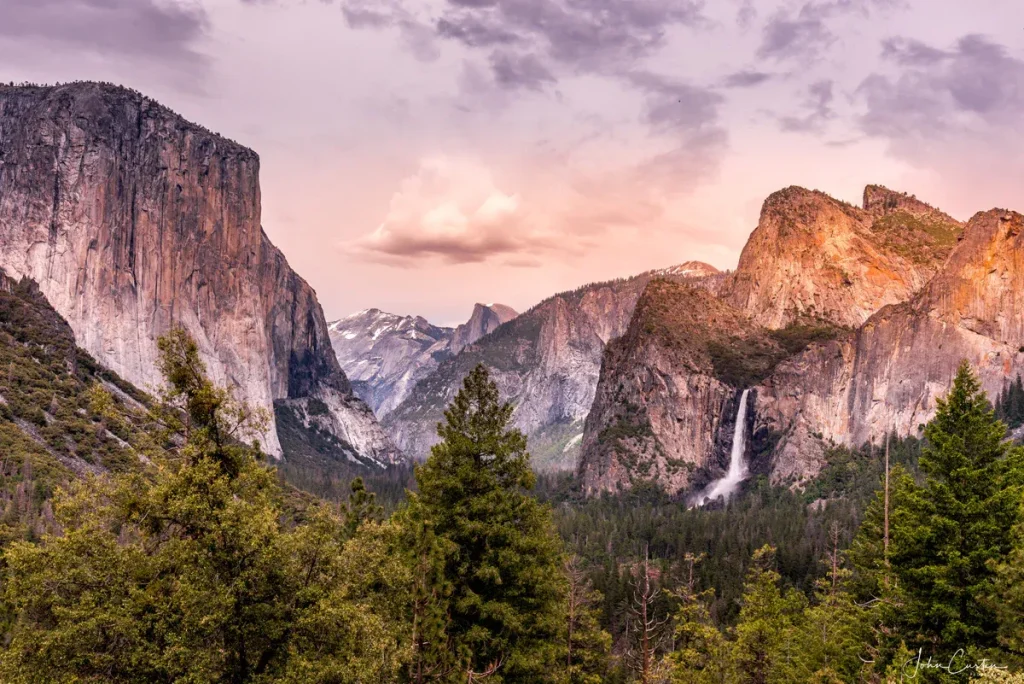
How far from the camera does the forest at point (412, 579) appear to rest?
19328mm

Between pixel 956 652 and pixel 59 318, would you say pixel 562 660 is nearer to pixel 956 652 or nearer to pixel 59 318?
pixel 956 652

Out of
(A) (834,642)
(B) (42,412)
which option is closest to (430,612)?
(A) (834,642)

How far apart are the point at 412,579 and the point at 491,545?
411 cm

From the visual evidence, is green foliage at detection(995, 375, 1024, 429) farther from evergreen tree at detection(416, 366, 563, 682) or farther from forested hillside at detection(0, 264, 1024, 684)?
evergreen tree at detection(416, 366, 563, 682)

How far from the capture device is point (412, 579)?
26359mm

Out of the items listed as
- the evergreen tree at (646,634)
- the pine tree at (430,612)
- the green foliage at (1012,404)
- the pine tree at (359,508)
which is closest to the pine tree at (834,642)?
the evergreen tree at (646,634)

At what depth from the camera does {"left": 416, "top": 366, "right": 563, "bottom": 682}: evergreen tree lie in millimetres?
28359

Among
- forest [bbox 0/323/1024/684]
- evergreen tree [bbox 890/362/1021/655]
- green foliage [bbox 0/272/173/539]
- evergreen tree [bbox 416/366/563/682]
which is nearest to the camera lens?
forest [bbox 0/323/1024/684]

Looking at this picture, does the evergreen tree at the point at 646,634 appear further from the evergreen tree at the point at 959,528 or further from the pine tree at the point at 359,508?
the pine tree at the point at 359,508

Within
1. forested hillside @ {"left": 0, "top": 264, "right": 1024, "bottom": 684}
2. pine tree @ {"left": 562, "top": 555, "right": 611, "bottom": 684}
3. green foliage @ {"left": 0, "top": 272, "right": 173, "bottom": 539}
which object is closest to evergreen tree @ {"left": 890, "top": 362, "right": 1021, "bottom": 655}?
forested hillside @ {"left": 0, "top": 264, "right": 1024, "bottom": 684}


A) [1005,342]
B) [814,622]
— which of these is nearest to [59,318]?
[814,622]

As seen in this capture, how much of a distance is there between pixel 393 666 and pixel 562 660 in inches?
713

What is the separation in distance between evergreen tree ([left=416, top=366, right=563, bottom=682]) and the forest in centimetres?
8

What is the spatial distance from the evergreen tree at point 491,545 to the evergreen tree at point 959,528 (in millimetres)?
13369
